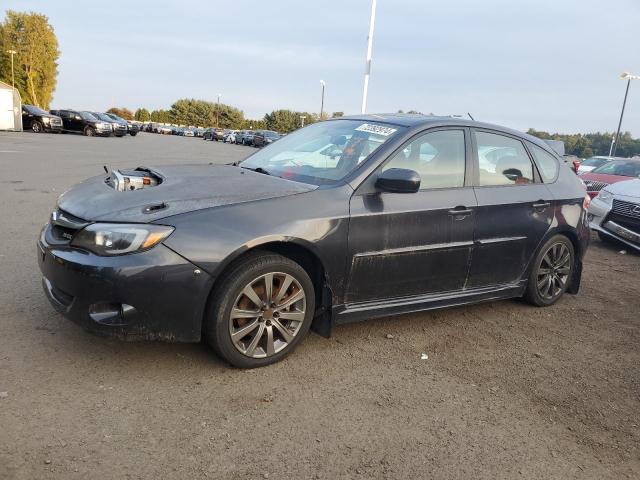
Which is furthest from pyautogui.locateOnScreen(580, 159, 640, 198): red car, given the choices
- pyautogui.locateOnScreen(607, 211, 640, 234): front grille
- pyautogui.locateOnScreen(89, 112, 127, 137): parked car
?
pyautogui.locateOnScreen(89, 112, 127, 137): parked car

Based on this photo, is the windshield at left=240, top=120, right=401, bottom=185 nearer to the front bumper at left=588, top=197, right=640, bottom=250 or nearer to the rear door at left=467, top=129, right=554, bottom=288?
the rear door at left=467, top=129, right=554, bottom=288

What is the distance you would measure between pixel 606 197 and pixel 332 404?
291 inches

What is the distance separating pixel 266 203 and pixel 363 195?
71cm

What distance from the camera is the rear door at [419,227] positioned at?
11.9ft

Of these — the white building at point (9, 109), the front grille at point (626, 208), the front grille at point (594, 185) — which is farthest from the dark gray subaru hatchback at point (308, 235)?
the white building at point (9, 109)

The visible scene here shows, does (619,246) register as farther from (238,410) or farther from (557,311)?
(238,410)

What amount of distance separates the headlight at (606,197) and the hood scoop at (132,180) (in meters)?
7.41

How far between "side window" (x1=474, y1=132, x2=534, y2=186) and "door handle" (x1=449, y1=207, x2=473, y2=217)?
0.33m

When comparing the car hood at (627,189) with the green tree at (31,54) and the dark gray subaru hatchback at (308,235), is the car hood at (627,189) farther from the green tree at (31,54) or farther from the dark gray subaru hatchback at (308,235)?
the green tree at (31,54)

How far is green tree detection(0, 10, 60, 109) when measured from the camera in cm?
5838

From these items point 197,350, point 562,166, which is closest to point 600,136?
point 562,166

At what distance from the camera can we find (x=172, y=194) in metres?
3.32

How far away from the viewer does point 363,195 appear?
363 centimetres

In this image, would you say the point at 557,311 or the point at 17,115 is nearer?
the point at 557,311
